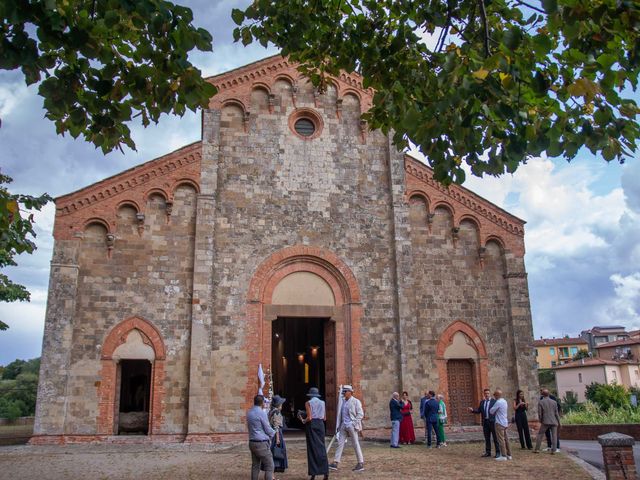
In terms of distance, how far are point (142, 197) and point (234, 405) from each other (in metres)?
7.31

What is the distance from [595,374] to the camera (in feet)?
190

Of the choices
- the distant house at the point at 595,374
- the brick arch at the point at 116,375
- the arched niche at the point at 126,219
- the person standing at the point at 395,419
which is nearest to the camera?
the person standing at the point at 395,419

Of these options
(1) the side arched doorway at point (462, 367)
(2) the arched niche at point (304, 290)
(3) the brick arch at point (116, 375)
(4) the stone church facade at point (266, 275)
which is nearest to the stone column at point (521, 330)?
(4) the stone church facade at point (266, 275)

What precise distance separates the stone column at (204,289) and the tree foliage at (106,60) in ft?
34.7

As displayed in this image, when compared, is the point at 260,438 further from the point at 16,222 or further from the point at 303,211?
the point at 303,211

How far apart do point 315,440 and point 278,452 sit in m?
1.43

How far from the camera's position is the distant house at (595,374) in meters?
56.9

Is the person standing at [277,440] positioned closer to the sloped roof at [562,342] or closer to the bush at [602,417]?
the bush at [602,417]

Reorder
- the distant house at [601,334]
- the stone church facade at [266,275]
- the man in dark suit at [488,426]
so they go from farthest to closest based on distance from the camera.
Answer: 1. the distant house at [601,334]
2. the stone church facade at [266,275]
3. the man in dark suit at [488,426]

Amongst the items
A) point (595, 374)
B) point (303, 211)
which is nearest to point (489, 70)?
point (303, 211)

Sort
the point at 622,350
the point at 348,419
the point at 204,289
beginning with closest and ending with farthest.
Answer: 1. the point at 348,419
2. the point at 204,289
3. the point at 622,350

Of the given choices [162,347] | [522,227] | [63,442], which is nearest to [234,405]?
[162,347]

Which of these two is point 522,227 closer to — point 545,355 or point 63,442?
point 63,442

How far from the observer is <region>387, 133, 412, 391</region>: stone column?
1927cm
